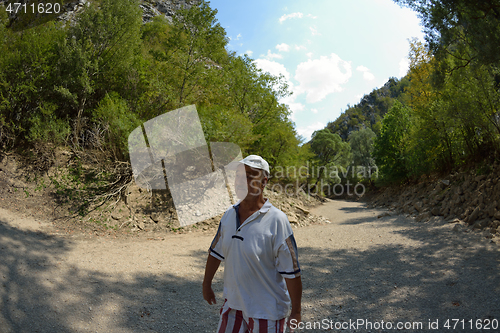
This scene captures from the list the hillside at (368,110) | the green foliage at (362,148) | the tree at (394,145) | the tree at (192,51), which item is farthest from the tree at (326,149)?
the hillside at (368,110)

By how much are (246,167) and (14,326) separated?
3818 millimetres

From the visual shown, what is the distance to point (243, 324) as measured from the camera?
1.71 meters

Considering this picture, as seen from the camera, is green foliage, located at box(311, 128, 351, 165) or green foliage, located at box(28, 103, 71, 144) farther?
green foliage, located at box(311, 128, 351, 165)

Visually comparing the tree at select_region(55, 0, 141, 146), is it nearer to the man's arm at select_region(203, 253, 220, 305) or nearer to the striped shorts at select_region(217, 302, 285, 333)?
the man's arm at select_region(203, 253, 220, 305)

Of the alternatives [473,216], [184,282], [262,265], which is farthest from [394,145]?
[262,265]

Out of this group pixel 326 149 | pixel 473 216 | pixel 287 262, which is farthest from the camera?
pixel 326 149

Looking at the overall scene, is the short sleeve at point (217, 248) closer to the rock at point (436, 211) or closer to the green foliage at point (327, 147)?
the rock at point (436, 211)

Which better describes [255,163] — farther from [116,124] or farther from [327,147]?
[327,147]

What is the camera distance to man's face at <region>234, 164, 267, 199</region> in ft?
5.72

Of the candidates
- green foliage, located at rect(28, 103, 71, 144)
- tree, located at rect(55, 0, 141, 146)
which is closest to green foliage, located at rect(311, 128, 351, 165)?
tree, located at rect(55, 0, 141, 146)

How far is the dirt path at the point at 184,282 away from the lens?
3629mm

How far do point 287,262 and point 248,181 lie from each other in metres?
0.56

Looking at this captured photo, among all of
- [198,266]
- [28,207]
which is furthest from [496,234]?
[28,207]

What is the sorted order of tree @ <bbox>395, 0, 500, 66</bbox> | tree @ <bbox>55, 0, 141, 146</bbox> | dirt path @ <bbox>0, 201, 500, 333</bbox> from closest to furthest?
dirt path @ <bbox>0, 201, 500, 333</bbox>, tree @ <bbox>395, 0, 500, 66</bbox>, tree @ <bbox>55, 0, 141, 146</bbox>
